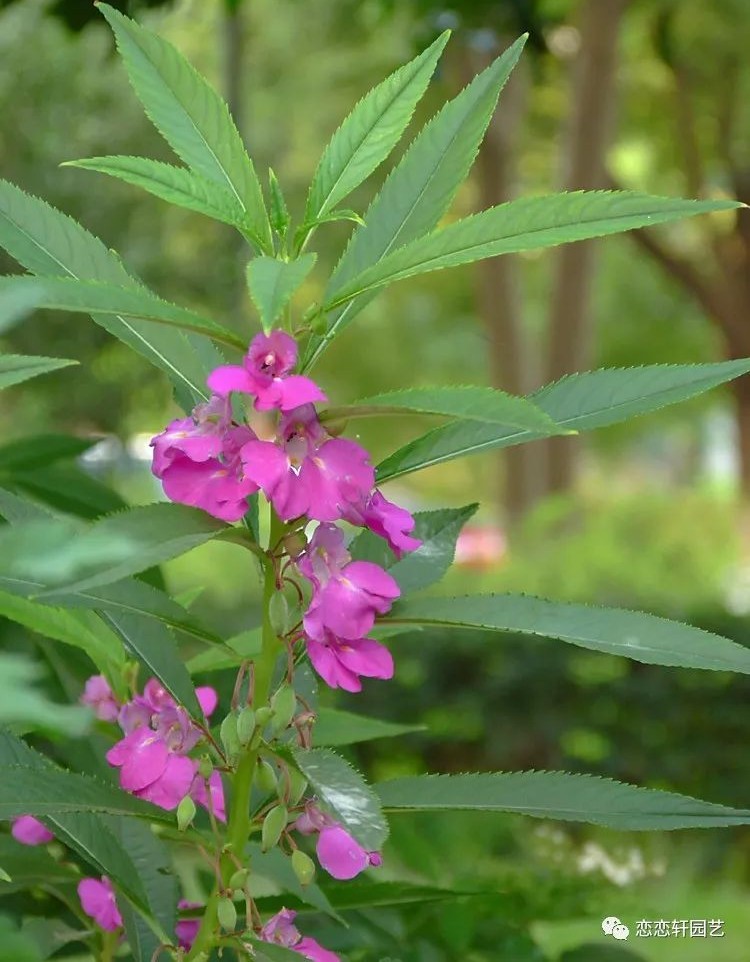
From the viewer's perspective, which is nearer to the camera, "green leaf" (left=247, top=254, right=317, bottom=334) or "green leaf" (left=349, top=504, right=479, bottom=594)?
"green leaf" (left=247, top=254, right=317, bottom=334)

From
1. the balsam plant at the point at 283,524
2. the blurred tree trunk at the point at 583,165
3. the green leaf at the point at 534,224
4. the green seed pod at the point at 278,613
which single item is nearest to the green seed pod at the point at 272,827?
the balsam plant at the point at 283,524

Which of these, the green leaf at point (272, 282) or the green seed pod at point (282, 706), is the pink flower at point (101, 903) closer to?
the green seed pod at point (282, 706)

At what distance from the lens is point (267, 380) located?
853mm

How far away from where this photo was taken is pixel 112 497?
5.80 ft

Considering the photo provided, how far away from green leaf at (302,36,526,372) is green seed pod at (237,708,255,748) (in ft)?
1.00

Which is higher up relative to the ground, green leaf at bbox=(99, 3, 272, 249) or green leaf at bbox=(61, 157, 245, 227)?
green leaf at bbox=(99, 3, 272, 249)

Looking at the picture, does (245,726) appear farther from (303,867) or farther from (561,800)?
(561,800)

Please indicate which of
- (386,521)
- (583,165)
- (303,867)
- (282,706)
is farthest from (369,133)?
(583,165)

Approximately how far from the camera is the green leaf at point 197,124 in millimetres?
931

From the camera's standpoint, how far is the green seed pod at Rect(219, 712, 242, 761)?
0.91 m

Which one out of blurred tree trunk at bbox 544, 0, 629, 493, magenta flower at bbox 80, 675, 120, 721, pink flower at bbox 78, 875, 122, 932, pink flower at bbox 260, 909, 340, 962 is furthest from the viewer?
blurred tree trunk at bbox 544, 0, 629, 493

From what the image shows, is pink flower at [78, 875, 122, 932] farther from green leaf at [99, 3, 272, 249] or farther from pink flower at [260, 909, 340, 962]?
green leaf at [99, 3, 272, 249]

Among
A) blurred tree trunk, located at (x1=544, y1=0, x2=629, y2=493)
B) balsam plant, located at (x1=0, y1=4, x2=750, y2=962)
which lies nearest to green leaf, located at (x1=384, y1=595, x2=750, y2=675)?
balsam plant, located at (x1=0, y1=4, x2=750, y2=962)

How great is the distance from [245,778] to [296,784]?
0.03m
